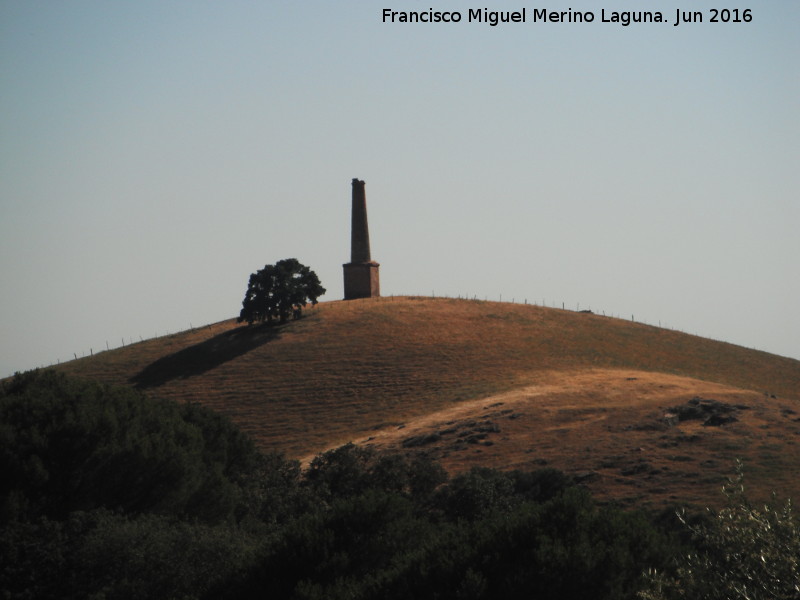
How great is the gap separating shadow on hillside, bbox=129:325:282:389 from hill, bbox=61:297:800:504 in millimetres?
190

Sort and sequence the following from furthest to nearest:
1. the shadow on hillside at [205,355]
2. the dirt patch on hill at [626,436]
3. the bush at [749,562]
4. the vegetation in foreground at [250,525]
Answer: the shadow on hillside at [205,355] < the dirt patch on hill at [626,436] < the vegetation in foreground at [250,525] < the bush at [749,562]

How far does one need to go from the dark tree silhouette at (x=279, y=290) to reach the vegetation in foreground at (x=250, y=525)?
4283 centimetres

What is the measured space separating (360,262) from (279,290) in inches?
334

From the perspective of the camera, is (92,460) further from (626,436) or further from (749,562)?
(626,436)

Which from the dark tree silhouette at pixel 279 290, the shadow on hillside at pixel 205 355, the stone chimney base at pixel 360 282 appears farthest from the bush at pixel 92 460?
the stone chimney base at pixel 360 282

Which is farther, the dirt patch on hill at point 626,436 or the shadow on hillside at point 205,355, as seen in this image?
the shadow on hillside at point 205,355

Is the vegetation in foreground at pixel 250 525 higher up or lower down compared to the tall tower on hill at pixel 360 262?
lower down

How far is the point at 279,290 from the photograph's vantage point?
255 feet

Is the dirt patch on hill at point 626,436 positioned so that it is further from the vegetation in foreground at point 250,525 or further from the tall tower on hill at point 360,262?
the tall tower on hill at point 360,262

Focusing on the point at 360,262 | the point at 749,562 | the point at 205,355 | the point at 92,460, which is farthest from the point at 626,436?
the point at 360,262

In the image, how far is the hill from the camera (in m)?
38.4

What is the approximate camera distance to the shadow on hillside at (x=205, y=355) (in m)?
69.2

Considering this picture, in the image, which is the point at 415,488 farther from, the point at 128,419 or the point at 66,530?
the point at 66,530

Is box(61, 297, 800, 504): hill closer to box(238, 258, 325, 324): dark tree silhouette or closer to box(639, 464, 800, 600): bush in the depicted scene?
box(238, 258, 325, 324): dark tree silhouette
